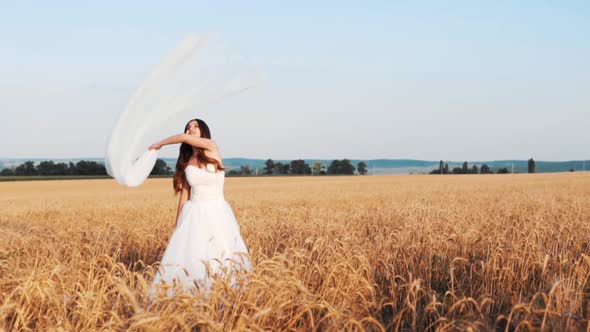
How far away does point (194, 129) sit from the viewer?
639 cm

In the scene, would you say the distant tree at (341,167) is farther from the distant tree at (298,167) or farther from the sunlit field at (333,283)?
the sunlit field at (333,283)

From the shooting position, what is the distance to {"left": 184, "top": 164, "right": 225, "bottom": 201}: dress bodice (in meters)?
6.55

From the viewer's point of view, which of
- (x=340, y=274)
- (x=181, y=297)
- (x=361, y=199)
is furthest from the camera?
Result: (x=361, y=199)

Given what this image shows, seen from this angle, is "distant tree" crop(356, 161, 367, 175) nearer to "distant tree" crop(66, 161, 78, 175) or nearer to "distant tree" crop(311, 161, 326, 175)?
"distant tree" crop(311, 161, 326, 175)

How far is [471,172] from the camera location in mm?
71062

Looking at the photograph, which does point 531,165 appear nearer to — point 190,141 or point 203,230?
point 203,230

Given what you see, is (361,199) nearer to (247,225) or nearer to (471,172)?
(247,225)

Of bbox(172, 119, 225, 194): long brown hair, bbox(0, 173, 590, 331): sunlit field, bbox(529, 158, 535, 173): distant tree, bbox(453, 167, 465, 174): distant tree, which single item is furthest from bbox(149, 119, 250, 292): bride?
bbox(529, 158, 535, 173): distant tree

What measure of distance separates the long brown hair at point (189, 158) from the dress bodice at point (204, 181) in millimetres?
73

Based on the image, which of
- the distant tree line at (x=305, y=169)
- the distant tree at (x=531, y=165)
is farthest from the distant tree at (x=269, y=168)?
the distant tree at (x=531, y=165)

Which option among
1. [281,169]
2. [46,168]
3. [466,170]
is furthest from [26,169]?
[466,170]

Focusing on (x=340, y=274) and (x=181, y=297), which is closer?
(x=181, y=297)

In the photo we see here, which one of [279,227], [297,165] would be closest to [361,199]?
[279,227]

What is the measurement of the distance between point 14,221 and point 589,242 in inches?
544
